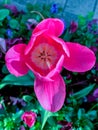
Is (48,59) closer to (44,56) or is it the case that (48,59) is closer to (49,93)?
(44,56)

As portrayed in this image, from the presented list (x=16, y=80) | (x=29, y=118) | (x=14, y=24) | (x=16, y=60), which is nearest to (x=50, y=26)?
(x=16, y=60)

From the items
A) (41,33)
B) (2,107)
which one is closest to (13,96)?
(2,107)

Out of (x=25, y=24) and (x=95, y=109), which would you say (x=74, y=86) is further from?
(x=25, y=24)

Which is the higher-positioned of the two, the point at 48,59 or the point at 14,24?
the point at 48,59

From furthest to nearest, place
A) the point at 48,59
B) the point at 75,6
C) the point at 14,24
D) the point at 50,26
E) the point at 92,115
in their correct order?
the point at 75,6 < the point at 14,24 < the point at 92,115 < the point at 48,59 < the point at 50,26

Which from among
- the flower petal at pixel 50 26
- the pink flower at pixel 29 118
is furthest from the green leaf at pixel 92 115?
the flower petal at pixel 50 26

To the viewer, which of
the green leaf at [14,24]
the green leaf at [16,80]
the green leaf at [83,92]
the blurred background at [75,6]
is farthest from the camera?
the blurred background at [75,6]

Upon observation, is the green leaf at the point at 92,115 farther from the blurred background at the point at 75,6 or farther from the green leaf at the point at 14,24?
the blurred background at the point at 75,6
